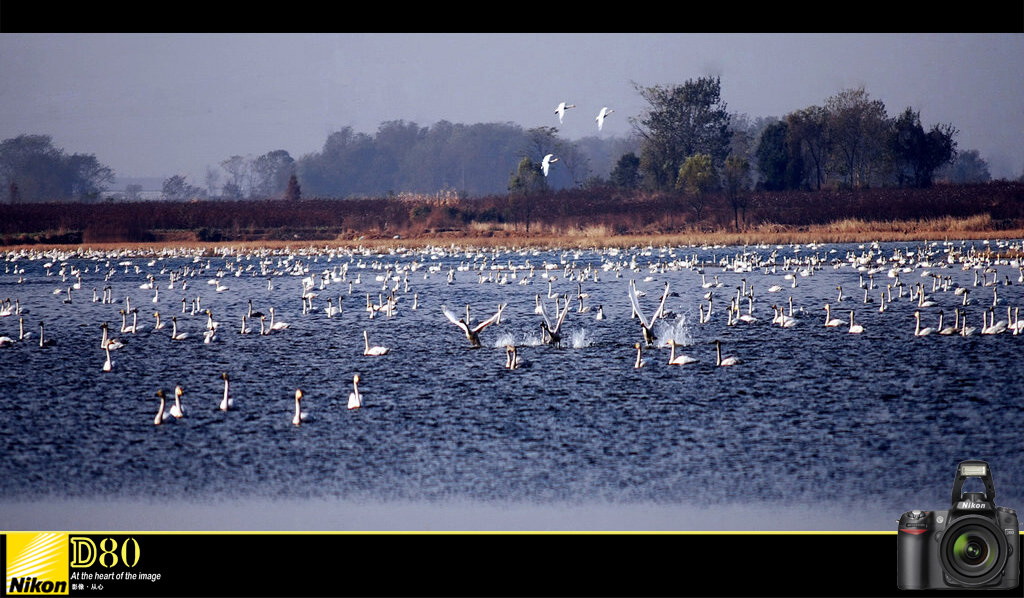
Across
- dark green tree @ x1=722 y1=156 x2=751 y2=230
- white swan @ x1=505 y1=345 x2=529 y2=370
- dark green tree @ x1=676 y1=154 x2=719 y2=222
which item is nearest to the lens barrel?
white swan @ x1=505 y1=345 x2=529 y2=370

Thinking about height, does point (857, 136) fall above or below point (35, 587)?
above

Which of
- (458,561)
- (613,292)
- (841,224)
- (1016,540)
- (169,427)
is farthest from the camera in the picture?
(613,292)

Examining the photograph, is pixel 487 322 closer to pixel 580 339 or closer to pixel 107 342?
pixel 580 339

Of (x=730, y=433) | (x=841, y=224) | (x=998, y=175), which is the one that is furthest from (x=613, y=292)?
(x=730, y=433)

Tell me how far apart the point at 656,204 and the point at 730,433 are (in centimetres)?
813

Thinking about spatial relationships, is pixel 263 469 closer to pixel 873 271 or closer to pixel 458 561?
pixel 458 561

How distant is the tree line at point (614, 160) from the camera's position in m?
12.8

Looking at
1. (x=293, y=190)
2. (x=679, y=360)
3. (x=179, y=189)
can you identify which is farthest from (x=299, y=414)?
(x=293, y=190)

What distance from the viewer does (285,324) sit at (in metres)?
14.4

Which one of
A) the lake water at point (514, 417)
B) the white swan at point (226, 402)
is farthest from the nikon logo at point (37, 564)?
the white swan at point (226, 402)

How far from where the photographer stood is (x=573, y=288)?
1773 centimetres

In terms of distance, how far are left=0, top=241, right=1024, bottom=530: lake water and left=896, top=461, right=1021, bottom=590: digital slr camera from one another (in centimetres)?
205

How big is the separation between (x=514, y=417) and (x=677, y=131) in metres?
7.45

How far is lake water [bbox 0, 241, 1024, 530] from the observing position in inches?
331
